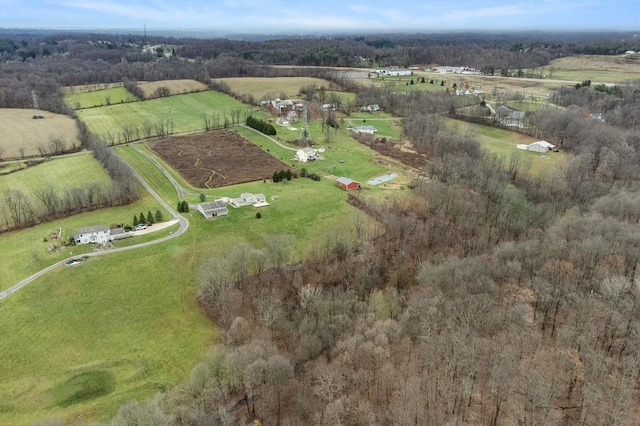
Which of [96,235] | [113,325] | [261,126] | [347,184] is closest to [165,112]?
[261,126]

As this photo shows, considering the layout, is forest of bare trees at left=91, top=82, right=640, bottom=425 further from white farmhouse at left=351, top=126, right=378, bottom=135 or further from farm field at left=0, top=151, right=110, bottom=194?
white farmhouse at left=351, top=126, right=378, bottom=135

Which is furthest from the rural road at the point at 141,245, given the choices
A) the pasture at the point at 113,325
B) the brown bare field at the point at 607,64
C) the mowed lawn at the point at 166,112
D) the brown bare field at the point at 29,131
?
the brown bare field at the point at 607,64

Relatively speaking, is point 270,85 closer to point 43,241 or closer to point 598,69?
point 43,241

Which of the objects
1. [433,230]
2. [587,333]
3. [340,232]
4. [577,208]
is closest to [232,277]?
[340,232]

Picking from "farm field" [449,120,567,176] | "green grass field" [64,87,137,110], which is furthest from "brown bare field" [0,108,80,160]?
"farm field" [449,120,567,176]

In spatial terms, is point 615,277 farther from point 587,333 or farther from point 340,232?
point 340,232

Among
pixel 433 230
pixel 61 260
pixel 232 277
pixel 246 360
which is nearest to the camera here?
pixel 246 360
